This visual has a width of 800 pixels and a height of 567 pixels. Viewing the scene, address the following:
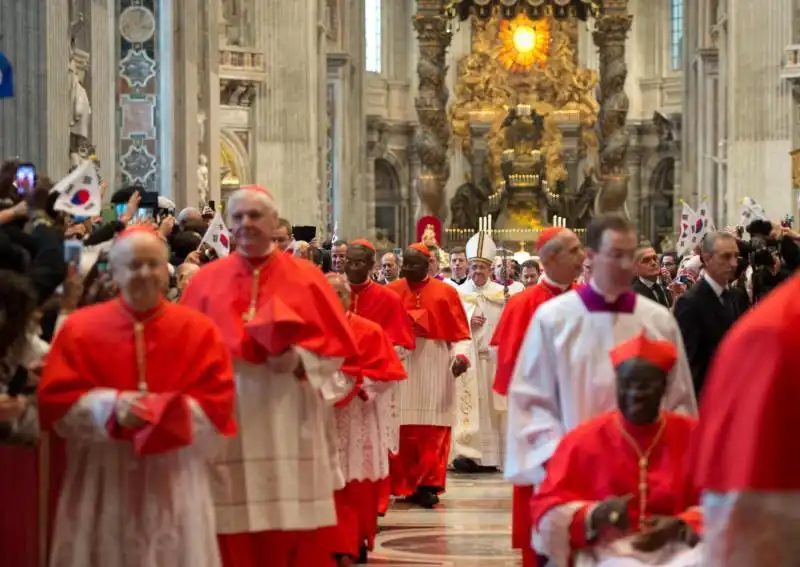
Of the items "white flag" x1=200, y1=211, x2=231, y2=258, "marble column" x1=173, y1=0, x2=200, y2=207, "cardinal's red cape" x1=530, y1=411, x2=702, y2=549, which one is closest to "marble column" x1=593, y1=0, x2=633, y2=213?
"marble column" x1=173, y1=0, x2=200, y2=207

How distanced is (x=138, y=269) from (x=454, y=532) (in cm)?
638

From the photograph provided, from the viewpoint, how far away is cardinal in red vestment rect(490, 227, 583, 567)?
853cm

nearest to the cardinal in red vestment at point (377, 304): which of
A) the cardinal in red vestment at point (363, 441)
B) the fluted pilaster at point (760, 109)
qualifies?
the cardinal in red vestment at point (363, 441)

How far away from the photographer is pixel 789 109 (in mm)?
31469

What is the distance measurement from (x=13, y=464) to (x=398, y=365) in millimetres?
4533

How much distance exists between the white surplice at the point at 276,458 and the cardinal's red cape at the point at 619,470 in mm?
1855

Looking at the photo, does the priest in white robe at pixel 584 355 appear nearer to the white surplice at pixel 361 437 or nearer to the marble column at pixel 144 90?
the white surplice at pixel 361 437

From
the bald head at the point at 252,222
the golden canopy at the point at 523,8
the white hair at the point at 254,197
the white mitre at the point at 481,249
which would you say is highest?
the golden canopy at the point at 523,8

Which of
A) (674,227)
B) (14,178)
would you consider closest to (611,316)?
(14,178)

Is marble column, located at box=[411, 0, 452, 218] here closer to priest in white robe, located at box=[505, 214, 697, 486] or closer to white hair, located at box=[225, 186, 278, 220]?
white hair, located at box=[225, 186, 278, 220]

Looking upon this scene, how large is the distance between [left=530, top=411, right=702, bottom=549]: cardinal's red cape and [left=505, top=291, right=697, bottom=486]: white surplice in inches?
19.8

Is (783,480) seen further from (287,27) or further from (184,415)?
(287,27)

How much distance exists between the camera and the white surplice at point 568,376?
7.26m

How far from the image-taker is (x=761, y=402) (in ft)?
12.0
